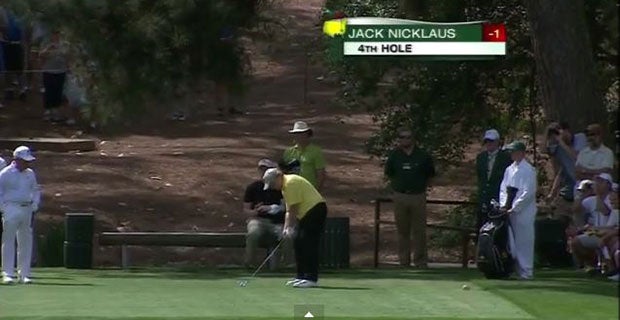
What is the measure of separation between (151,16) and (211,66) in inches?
52.3

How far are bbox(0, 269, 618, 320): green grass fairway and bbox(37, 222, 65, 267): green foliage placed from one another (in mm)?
3450

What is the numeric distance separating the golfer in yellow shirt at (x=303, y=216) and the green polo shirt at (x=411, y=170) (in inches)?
141

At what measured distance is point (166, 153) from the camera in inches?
1302

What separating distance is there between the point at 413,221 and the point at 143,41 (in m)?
4.56

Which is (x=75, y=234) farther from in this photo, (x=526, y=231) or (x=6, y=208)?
(x=526, y=231)

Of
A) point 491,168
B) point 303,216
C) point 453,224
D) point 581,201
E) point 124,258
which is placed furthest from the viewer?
point 453,224

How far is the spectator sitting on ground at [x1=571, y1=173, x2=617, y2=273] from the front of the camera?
1912 centimetres

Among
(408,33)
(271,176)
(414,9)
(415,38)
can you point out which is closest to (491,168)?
(415,38)

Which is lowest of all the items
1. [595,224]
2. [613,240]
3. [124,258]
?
[124,258]

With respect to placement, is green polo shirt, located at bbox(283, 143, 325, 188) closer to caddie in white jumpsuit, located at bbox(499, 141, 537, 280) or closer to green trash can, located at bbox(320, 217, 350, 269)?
green trash can, located at bbox(320, 217, 350, 269)

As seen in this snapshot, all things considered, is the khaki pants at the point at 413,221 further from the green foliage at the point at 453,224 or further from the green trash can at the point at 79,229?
the green trash can at the point at 79,229

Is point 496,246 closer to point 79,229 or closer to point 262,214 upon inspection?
point 262,214

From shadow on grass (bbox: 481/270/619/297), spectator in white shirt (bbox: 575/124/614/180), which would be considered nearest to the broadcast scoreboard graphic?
spectator in white shirt (bbox: 575/124/614/180)

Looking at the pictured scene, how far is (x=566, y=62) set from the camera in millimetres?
21906
